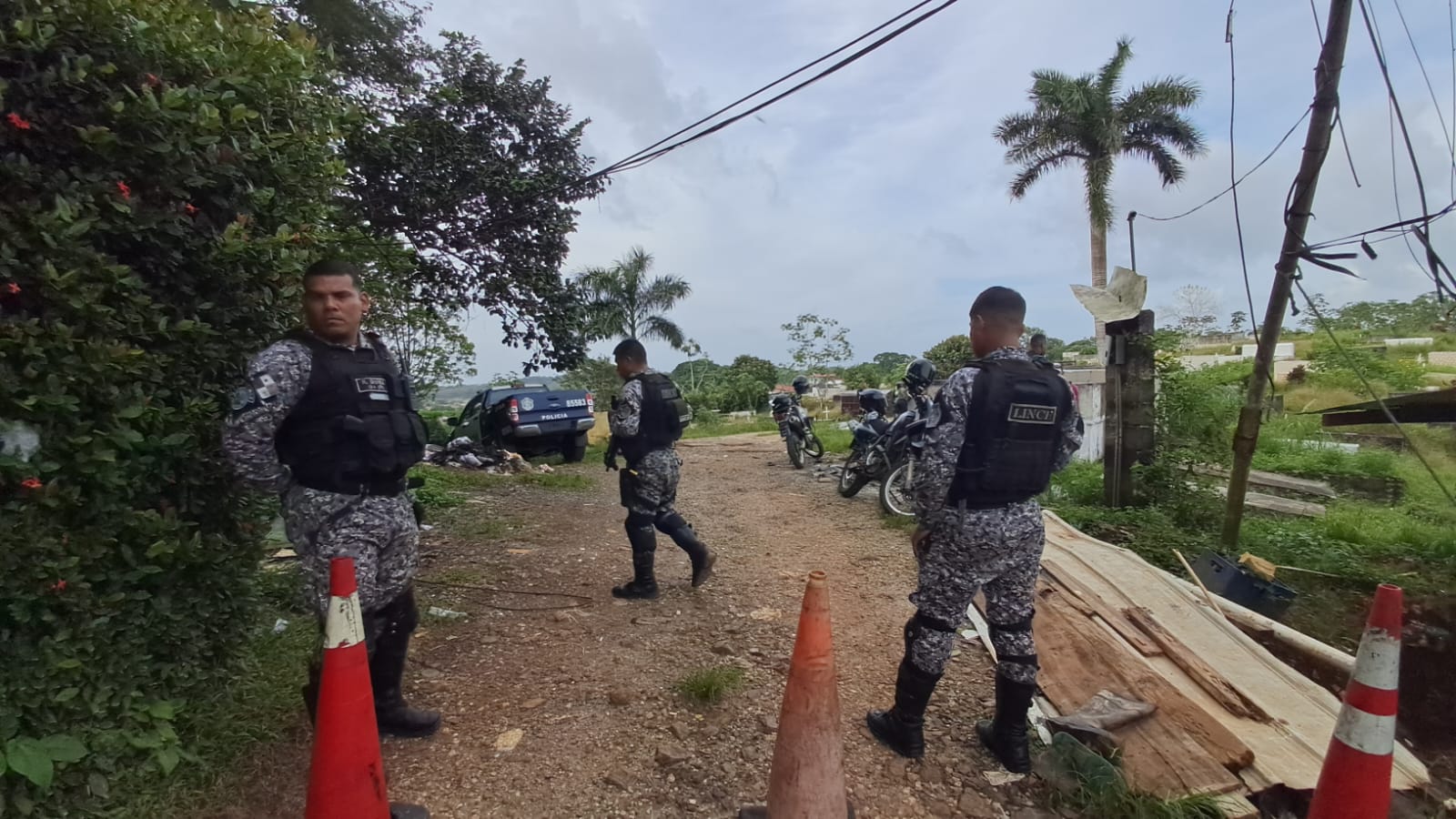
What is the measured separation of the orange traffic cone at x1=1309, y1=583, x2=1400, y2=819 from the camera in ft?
6.41

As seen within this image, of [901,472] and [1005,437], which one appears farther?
[901,472]

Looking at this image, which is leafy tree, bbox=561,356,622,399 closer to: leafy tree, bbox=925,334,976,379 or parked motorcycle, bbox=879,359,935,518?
leafy tree, bbox=925,334,976,379

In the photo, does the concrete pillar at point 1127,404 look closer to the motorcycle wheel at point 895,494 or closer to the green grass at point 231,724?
the motorcycle wheel at point 895,494

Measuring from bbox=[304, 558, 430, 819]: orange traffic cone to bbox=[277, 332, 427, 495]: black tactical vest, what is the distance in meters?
0.43

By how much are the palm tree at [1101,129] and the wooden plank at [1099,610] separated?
19.1m

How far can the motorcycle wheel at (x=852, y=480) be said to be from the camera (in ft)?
25.1

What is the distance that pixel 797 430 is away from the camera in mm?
10148

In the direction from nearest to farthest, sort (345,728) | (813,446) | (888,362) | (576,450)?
1. (345,728)
2. (813,446)
3. (576,450)
4. (888,362)

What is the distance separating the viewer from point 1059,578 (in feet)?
13.6

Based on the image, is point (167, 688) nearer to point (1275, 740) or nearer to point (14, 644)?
point (14, 644)

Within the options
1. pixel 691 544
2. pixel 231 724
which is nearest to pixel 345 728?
pixel 231 724

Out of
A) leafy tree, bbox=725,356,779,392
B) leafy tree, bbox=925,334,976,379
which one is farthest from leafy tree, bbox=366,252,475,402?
leafy tree, bbox=925,334,976,379

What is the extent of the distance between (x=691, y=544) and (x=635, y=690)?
144 centimetres

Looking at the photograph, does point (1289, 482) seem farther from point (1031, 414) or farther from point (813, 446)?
point (1031, 414)
